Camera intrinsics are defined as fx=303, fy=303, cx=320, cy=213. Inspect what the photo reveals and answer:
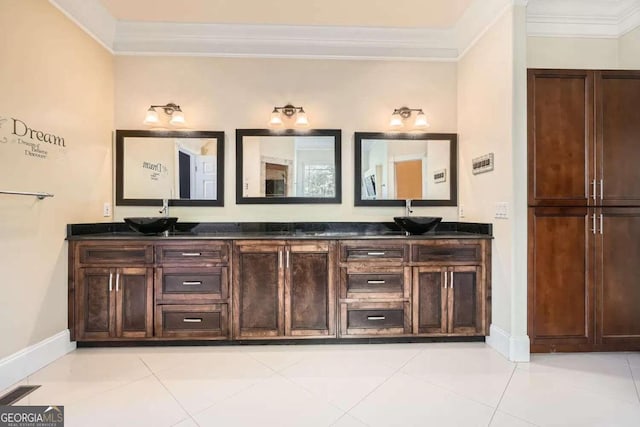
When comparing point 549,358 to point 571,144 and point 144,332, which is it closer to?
point 571,144

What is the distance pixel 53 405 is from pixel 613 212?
13.4 feet

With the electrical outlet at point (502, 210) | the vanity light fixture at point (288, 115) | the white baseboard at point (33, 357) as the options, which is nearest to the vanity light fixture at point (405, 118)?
the vanity light fixture at point (288, 115)

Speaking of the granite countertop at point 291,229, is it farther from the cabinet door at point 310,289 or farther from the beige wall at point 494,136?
the cabinet door at point 310,289

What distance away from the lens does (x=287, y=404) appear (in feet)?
5.81

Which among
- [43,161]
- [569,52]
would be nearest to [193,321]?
[43,161]

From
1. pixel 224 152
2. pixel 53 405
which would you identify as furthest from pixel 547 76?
pixel 53 405

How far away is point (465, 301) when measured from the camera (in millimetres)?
2607

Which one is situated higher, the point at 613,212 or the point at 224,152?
the point at 224,152

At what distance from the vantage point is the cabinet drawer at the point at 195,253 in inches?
99.7

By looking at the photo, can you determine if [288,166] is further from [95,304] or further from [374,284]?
[95,304]

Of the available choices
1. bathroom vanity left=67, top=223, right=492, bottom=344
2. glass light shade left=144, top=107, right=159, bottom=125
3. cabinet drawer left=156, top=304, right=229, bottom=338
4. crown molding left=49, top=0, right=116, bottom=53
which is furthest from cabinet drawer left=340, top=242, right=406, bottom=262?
crown molding left=49, top=0, right=116, bottom=53

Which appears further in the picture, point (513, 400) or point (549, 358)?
point (549, 358)

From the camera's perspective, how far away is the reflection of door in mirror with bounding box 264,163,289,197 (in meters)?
3.12

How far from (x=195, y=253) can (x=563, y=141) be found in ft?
10.1
